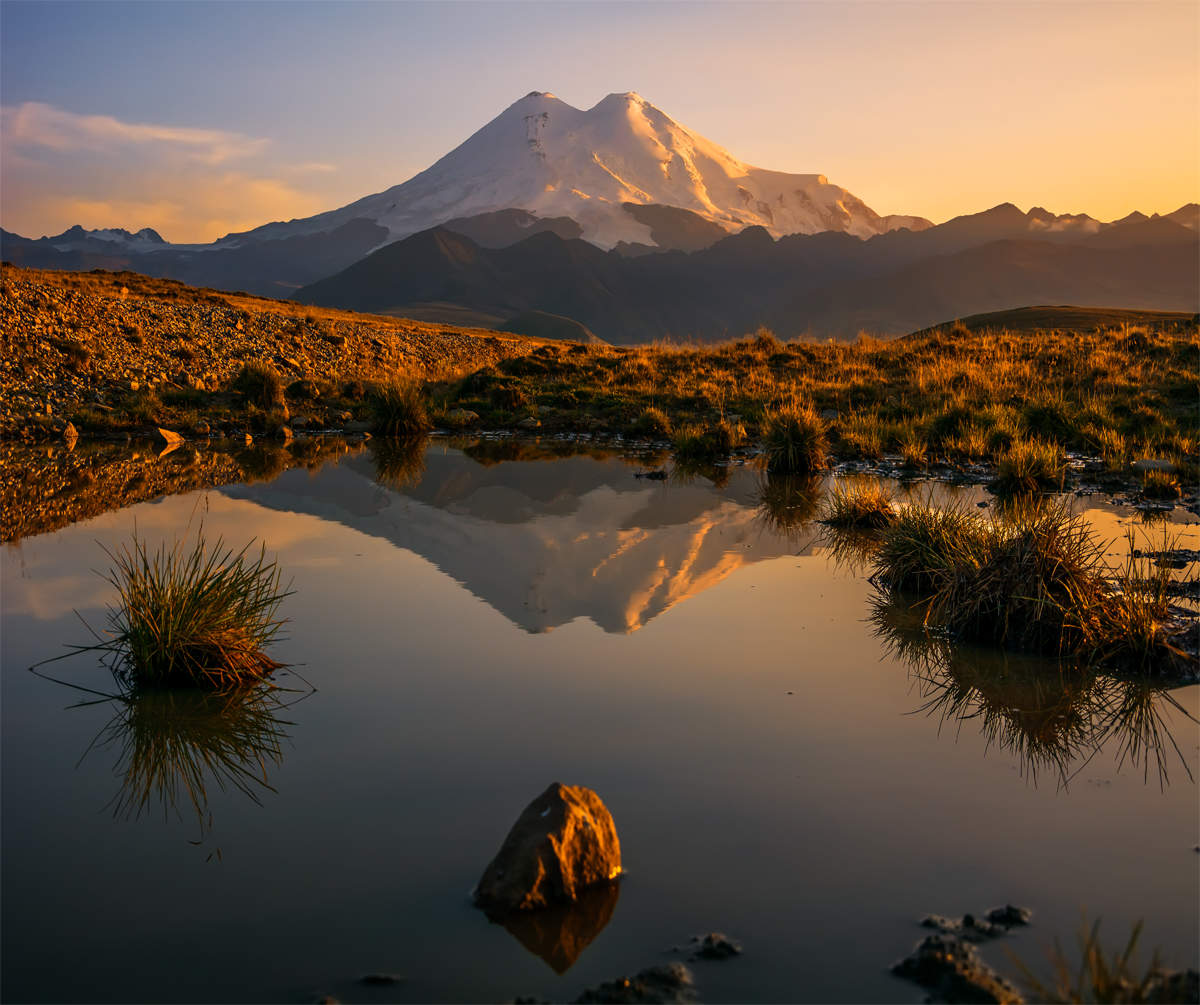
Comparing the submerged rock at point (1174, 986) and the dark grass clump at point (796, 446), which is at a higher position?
the dark grass clump at point (796, 446)

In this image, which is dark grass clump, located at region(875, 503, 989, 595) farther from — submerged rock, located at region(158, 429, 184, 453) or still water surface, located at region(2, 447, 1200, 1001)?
submerged rock, located at region(158, 429, 184, 453)

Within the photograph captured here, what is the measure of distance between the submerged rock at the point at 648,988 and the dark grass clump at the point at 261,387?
1741cm

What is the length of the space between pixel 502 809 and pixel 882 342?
2727 centimetres

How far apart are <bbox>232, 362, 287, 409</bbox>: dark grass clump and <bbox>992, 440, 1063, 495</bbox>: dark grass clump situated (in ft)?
42.6

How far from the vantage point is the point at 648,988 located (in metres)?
2.79

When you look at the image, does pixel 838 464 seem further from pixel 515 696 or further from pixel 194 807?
pixel 194 807

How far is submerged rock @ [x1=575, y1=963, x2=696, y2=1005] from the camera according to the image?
2.75 meters

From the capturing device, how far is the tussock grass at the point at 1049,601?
5.59 m

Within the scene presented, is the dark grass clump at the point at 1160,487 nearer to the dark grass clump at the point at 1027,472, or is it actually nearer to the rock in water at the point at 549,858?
the dark grass clump at the point at 1027,472

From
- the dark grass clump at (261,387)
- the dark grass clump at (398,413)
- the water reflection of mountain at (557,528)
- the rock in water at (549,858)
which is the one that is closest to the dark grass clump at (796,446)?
the water reflection of mountain at (557,528)

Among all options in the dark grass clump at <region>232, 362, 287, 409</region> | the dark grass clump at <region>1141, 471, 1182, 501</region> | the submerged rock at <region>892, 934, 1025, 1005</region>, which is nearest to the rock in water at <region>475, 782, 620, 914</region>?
the submerged rock at <region>892, 934, 1025, 1005</region>

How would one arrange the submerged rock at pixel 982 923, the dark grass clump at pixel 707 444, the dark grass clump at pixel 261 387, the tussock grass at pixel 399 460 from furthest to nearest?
the dark grass clump at pixel 261 387
the dark grass clump at pixel 707 444
the tussock grass at pixel 399 460
the submerged rock at pixel 982 923

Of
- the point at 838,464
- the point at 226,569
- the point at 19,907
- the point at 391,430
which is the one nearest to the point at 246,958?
the point at 19,907

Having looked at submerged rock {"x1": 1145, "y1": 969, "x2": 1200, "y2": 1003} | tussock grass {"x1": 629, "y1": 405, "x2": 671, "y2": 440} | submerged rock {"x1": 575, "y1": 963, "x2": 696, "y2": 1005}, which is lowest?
submerged rock {"x1": 575, "y1": 963, "x2": 696, "y2": 1005}
